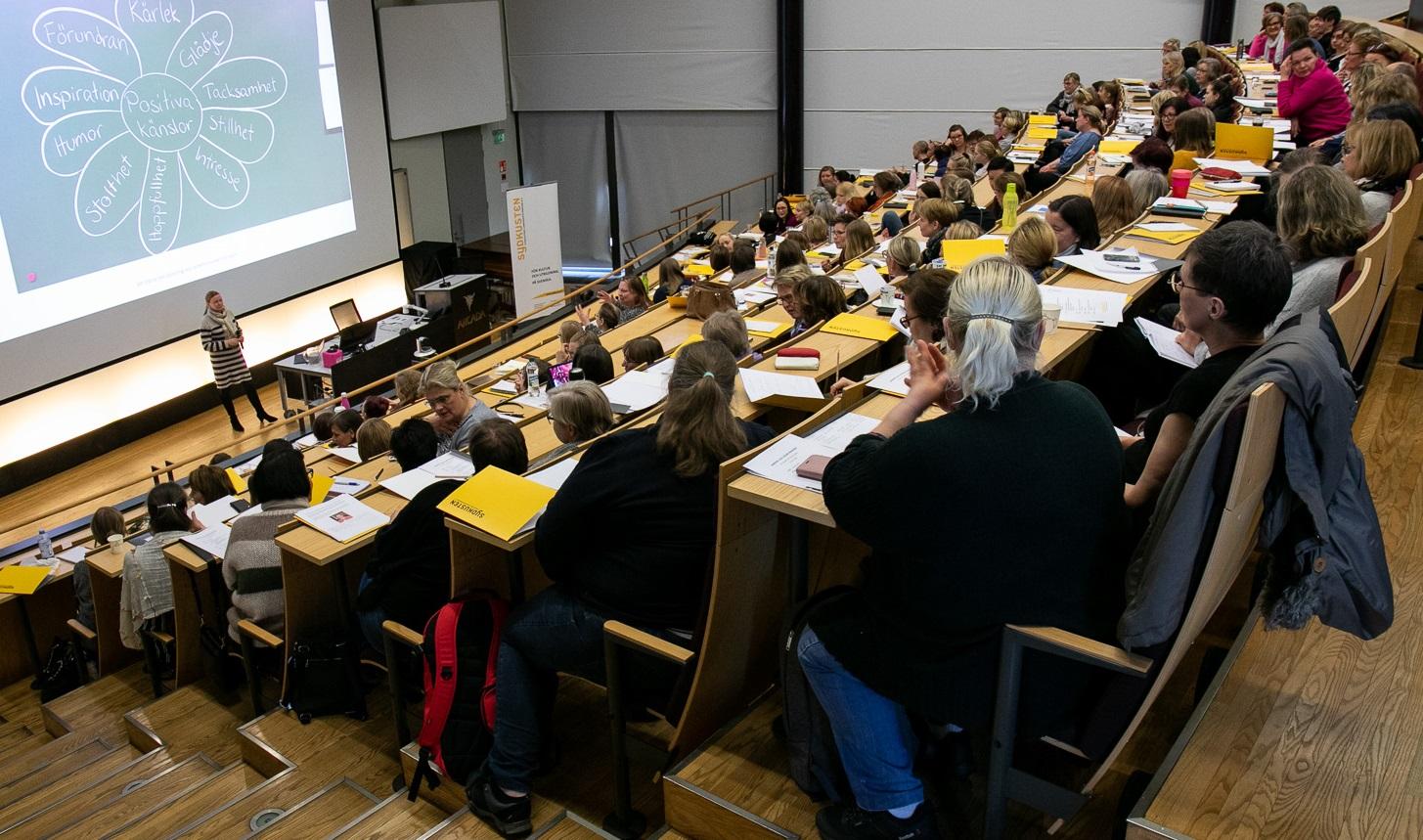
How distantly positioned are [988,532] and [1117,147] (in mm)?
5727

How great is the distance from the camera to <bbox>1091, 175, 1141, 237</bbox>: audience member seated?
4727 mm

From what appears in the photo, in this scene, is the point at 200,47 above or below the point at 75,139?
above

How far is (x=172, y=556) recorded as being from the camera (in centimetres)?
426

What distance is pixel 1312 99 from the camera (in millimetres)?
6430

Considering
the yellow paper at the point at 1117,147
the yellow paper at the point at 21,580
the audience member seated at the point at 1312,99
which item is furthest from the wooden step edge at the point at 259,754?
the audience member seated at the point at 1312,99

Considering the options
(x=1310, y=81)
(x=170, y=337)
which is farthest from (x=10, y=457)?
(x=1310, y=81)

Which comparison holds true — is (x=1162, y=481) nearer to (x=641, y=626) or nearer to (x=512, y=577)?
(x=641, y=626)

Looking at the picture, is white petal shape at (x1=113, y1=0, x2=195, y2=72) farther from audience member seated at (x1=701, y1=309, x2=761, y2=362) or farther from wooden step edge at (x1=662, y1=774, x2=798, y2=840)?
wooden step edge at (x1=662, y1=774, x2=798, y2=840)

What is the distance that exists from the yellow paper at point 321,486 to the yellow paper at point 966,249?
292 centimetres

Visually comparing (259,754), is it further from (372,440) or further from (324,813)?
(372,440)

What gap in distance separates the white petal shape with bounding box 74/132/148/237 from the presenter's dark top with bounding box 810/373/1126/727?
9.08 meters

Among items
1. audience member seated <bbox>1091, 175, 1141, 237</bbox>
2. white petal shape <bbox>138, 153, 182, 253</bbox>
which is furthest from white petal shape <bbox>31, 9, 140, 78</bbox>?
audience member seated <bbox>1091, 175, 1141, 237</bbox>

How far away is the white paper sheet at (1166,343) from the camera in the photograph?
294 centimetres

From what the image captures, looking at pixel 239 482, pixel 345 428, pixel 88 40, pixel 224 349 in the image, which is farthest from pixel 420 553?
pixel 88 40
